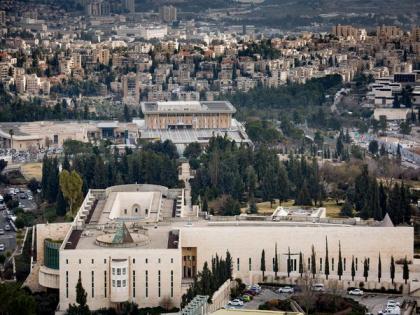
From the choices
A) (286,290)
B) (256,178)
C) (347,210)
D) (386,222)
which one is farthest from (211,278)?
(256,178)

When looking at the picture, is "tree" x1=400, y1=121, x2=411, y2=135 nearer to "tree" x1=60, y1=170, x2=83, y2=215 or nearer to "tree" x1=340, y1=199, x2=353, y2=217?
"tree" x1=340, y1=199, x2=353, y2=217

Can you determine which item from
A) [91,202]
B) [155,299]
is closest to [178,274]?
[155,299]

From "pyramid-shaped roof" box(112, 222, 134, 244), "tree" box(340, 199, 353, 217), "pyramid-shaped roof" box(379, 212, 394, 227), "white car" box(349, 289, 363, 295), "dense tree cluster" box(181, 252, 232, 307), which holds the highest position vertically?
"pyramid-shaped roof" box(112, 222, 134, 244)

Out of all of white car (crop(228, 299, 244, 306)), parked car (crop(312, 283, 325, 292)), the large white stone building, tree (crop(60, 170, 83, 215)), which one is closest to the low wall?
white car (crop(228, 299, 244, 306))

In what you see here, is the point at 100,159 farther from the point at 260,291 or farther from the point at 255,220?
the point at 260,291

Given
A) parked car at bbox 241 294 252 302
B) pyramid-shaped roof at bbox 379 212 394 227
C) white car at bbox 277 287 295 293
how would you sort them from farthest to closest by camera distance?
pyramid-shaped roof at bbox 379 212 394 227
white car at bbox 277 287 295 293
parked car at bbox 241 294 252 302

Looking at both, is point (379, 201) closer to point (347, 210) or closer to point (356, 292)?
point (347, 210)
